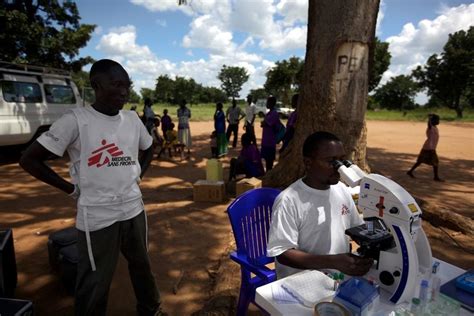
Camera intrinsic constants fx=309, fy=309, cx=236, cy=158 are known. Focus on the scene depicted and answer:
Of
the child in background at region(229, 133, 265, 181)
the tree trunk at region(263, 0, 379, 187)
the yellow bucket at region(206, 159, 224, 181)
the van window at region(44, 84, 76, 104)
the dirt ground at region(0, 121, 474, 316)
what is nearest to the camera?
the dirt ground at region(0, 121, 474, 316)

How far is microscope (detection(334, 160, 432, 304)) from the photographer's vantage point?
1.31m

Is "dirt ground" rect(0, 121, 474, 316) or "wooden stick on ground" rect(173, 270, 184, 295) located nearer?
"dirt ground" rect(0, 121, 474, 316)

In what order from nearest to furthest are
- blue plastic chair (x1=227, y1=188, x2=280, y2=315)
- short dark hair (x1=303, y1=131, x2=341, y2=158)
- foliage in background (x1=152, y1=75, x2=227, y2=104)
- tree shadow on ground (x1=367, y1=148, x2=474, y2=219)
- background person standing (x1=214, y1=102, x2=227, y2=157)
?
short dark hair (x1=303, y1=131, x2=341, y2=158) → blue plastic chair (x1=227, y1=188, x2=280, y2=315) → tree shadow on ground (x1=367, y1=148, x2=474, y2=219) → background person standing (x1=214, y1=102, x2=227, y2=157) → foliage in background (x1=152, y1=75, x2=227, y2=104)

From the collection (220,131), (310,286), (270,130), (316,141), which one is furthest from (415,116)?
(310,286)

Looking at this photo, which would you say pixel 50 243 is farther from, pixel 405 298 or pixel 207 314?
pixel 405 298

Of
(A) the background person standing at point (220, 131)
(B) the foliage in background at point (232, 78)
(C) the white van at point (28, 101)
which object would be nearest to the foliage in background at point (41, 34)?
(C) the white van at point (28, 101)

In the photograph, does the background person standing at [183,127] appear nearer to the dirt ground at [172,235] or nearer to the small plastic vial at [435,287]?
the dirt ground at [172,235]

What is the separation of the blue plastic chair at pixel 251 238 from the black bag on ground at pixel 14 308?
130 cm

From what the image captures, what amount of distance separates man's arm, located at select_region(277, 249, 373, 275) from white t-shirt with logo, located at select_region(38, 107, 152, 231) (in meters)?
1.03

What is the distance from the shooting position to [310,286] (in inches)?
56.9

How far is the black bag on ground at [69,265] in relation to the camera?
2.67 meters

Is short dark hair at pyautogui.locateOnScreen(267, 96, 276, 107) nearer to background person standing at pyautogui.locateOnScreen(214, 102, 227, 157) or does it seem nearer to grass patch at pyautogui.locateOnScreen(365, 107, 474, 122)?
background person standing at pyautogui.locateOnScreen(214, 102, 227, 157)

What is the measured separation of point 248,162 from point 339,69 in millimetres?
2443

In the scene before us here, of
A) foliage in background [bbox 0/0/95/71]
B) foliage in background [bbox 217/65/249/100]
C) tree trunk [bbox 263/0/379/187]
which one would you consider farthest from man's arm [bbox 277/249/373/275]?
foliage in background [bbox 217/65/249/100]
